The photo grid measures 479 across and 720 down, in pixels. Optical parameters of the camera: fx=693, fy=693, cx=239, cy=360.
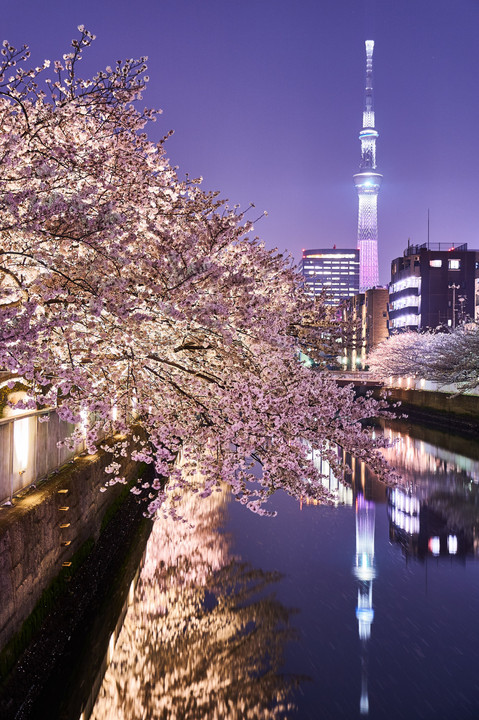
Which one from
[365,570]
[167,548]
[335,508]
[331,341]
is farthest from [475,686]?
[335,508]

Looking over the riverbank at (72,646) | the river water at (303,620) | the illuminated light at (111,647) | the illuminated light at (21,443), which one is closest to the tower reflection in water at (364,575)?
the river water at (303,620)

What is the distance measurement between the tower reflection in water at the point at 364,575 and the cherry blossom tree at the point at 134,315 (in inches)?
115

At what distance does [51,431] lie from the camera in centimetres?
1270

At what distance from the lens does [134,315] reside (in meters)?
7.77

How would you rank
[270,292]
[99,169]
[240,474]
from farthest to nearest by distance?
[270,292] → [99,169] → [240,474]

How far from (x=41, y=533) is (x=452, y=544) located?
40.0 feet

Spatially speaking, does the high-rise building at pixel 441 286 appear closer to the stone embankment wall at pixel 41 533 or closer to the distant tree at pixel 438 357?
the distant tree at pixel 438 357

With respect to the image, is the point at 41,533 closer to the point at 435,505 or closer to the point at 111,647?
the point at 111,647

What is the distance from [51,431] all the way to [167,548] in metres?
5.55

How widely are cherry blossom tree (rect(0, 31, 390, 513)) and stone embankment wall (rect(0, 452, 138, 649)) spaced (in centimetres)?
157

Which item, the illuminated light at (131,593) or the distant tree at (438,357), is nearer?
the illuminated light at (131,593)

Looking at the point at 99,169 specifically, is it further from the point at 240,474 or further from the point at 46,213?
the point at 240,474

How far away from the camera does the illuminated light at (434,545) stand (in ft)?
58.4

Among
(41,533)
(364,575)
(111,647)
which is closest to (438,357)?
(364,575)
